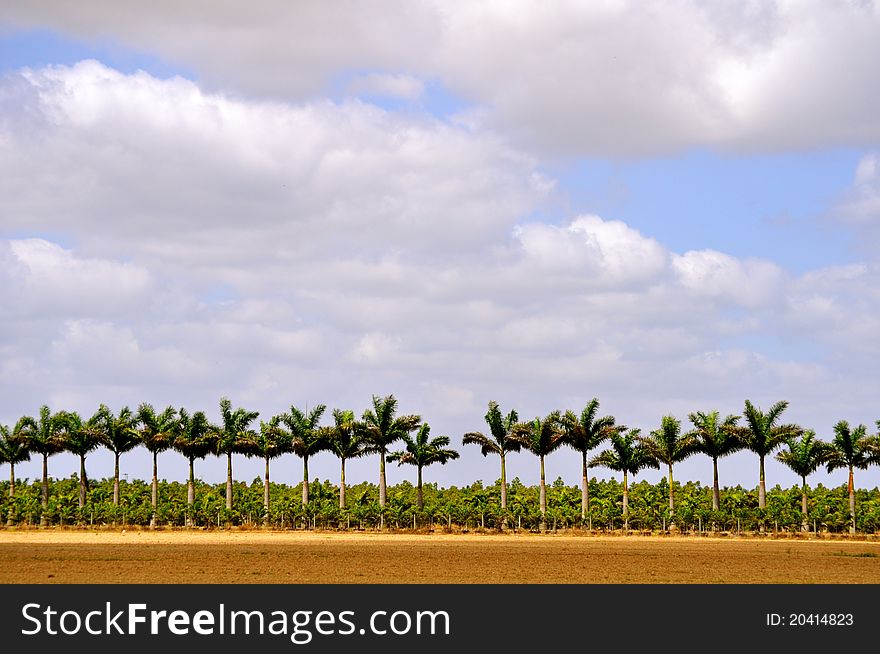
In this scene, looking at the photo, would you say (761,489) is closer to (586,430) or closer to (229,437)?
(586,430)

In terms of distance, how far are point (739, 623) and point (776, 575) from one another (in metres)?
18.1

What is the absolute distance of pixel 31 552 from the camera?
211 feet

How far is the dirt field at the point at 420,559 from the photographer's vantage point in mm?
48781

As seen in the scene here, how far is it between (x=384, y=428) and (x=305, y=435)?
7356 mm

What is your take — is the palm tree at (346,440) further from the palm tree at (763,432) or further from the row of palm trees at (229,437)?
the palm tree at (763,432)

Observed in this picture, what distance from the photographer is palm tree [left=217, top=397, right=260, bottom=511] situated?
9981cm

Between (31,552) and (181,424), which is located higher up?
(181,424)

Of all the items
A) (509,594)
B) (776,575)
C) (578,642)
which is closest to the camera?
(578,642)

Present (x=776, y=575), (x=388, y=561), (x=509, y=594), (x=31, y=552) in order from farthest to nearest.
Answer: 1. (x=31, y=552)
2. (x=388, y=561)
3. (x=776, y=575)
4. (x=509, y=594)

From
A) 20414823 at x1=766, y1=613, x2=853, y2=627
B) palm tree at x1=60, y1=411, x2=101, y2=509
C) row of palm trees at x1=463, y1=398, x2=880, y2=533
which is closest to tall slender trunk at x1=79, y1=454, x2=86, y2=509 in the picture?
palm tree at x1=60, y1=411, x2=101, y2=509

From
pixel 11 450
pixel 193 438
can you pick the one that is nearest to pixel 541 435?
pixel 193 438

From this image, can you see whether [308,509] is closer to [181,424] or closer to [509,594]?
[181,424]

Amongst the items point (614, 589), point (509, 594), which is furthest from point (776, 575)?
point (509, 594)

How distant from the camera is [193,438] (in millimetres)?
100250
